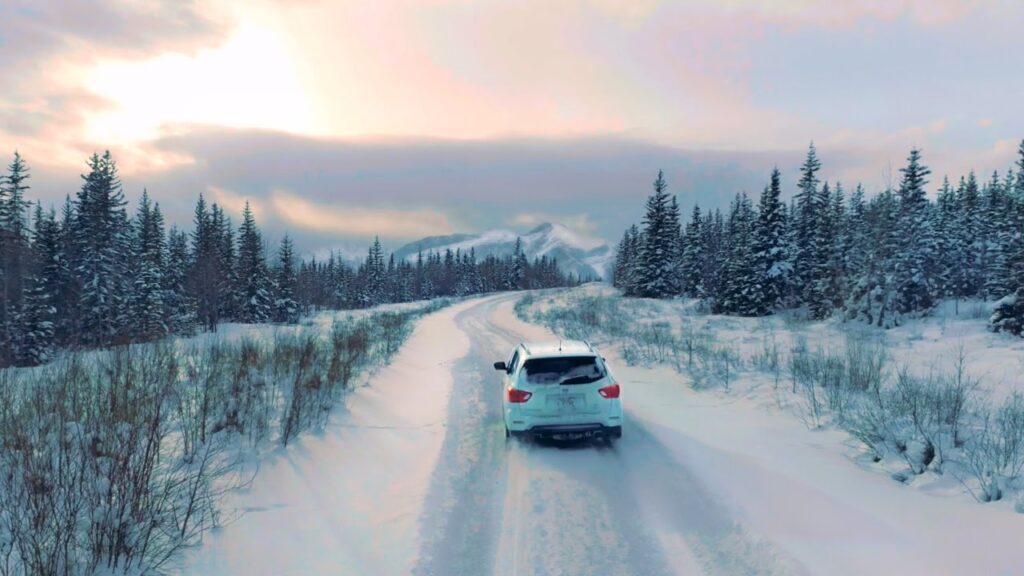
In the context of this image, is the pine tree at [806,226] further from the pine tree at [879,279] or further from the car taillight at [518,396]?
the car taillight at [518,396]

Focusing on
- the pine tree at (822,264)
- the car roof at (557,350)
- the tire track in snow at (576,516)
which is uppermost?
the pine tree at (822,264)

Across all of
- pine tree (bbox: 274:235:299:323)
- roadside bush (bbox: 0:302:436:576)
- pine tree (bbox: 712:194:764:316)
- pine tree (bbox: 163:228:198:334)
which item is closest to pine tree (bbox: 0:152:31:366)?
pine tree (bbox: 163:228:198:334)

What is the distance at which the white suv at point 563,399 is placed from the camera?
7957 mm

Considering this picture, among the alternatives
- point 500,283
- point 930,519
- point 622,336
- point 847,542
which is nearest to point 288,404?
point 847,542

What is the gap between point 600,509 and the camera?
18.9 feet

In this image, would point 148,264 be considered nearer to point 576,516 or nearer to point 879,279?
point 576,516

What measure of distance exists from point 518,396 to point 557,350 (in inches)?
41.5

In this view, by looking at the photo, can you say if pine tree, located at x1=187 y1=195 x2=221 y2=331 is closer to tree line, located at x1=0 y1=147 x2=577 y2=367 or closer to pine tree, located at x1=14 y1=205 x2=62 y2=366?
tree line, located at x1=0 y1=147 x2=577 y2=367

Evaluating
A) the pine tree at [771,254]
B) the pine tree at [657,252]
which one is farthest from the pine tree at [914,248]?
the pine tree at [657,252]

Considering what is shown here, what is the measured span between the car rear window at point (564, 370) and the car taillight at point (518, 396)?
0.21 m

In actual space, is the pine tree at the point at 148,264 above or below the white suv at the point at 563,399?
above

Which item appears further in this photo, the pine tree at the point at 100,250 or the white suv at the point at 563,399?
the pine tree at the point at 100,250

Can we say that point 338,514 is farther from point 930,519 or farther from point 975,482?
point 975,482

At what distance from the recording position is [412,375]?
15.1m
